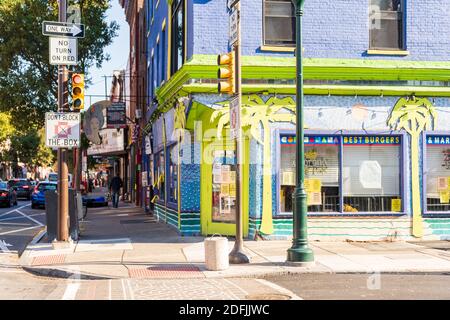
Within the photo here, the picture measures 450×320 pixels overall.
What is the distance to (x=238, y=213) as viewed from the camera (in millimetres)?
11539

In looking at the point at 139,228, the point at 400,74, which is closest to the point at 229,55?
the point at 400,74

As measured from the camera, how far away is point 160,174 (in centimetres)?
2147

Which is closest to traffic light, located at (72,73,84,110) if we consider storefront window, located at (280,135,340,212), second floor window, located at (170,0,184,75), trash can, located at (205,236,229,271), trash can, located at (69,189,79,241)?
trash can, located at (69,189,79,241)

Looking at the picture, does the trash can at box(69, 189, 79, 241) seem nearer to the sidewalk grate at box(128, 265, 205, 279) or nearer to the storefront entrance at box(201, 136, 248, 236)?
the storefront entrance at box(201, 136, 248, 236)

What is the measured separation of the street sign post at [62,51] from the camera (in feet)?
45.9

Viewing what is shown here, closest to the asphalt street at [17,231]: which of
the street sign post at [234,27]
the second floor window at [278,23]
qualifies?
the street sign post at [234,27]

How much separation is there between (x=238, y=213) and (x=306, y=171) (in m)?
4.17

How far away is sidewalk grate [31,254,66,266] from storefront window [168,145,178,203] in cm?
510

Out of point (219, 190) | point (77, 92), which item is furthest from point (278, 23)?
point (77, 92)

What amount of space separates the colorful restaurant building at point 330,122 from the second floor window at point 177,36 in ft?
3.69

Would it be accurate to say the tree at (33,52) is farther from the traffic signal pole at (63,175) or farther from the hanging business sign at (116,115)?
the traffic signal pole at (63,175)

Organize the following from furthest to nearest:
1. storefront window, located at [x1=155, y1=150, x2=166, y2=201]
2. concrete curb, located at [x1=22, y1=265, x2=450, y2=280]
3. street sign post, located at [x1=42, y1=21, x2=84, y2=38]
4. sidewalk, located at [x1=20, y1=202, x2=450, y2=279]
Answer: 1. storefront window, located at [x1=155, y1=150, x2=166, y2=201]
2. street sign post, located at [x1=42, y1=21, x2=84, y2=38]
3. sidewalk, located at [x1=20, y1=202, x2=450, y2=279]
4. concrete curb, located at [x1=22, y1=265, x2=450, y2=280]

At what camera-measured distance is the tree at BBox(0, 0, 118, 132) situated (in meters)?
32.9

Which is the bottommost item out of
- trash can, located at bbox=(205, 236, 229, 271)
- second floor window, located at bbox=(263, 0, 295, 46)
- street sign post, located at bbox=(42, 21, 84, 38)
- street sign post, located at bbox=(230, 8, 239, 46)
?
trash can, located at bbox=(205, 236, 229, 271)
